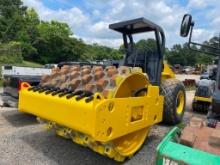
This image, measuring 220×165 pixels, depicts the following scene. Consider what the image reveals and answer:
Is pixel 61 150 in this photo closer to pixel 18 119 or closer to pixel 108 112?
pixel 108 112

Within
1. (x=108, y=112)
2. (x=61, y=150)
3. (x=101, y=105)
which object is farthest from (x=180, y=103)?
(x=101, y=105)

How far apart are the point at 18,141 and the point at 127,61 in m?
2.84

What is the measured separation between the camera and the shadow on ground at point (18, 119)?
6.36m

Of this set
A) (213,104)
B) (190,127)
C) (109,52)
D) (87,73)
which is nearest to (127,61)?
(87,73)

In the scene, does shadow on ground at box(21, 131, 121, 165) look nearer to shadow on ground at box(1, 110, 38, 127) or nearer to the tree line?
shadow on ground at box(1, 110, 38, 127)

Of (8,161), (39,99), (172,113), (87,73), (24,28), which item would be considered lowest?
(8,161)

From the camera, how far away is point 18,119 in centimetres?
674

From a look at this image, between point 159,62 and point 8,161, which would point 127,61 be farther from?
point 8,161

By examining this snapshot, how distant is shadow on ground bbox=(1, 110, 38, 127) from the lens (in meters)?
6.36

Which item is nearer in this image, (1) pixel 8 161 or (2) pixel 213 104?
(2) pixel 213 104

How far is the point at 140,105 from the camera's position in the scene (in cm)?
394

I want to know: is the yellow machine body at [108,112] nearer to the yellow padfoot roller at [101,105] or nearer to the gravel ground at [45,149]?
the yellow padfoot roller at [101,105]

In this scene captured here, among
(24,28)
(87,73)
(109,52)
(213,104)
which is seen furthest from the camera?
(109,52)

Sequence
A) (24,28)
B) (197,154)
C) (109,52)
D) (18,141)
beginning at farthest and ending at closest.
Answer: (109,52)
(24,28)
(18,141)
(197,154)
